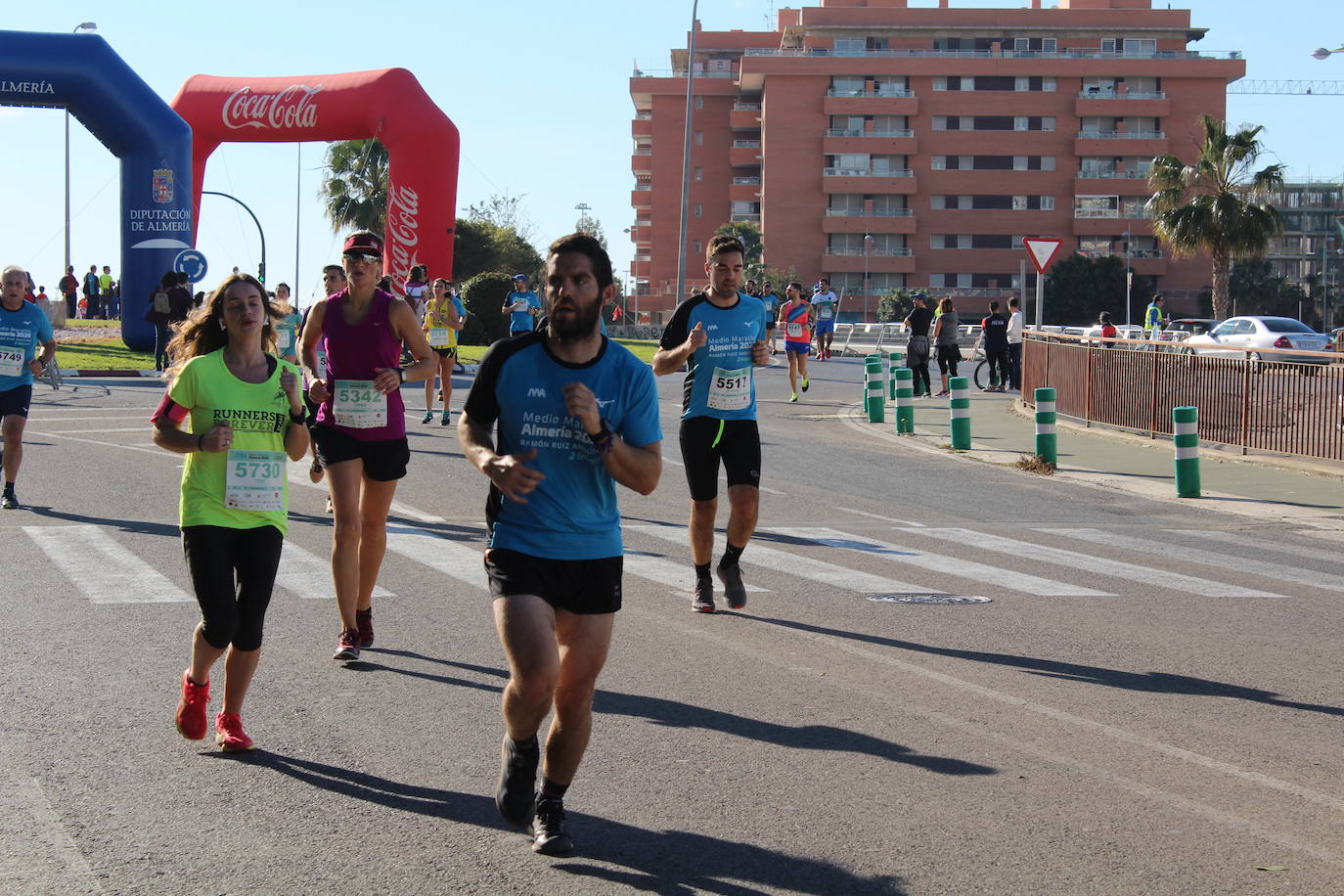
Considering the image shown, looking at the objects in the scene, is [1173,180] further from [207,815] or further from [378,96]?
[207,815]

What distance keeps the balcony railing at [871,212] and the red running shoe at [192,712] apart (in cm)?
9226

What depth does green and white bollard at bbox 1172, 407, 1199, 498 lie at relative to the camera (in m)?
15.0

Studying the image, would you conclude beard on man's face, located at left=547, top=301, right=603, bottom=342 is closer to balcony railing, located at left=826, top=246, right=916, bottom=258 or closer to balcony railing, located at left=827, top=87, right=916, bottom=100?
balcony railing, located at left=826, top=246, right=916, bottom=258

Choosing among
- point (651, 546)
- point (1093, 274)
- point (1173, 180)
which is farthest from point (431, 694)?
point (1093, 274)

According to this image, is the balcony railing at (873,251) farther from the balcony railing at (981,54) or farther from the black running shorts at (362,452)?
the black running shorts at (362,452)

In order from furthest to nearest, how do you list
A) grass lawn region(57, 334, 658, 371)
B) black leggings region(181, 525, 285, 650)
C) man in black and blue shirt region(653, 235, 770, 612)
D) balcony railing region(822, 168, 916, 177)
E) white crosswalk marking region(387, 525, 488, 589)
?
balcony railing region(822, 168, 916, 177) → grass lawn region(57, 334, 658, 371) → white crosswalk marking region(387, 525, 488, 589) → man in black and blue shirt region(653, 235, 770, 612) → black leggings region(181, 525, 285, 650)

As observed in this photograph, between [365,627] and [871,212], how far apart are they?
9093cm

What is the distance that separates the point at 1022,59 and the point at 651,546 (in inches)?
3558

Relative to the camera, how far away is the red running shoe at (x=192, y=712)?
571cm

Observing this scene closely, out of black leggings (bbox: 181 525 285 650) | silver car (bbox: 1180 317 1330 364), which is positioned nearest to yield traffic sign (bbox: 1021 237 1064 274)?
silver car (bbox: 1180 317 1330 364)

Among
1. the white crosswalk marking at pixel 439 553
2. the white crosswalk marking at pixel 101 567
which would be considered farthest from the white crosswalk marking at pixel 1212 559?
the white crosswalk marking at pixel 101 567

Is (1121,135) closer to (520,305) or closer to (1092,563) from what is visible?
(520,305)

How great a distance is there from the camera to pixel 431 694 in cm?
668

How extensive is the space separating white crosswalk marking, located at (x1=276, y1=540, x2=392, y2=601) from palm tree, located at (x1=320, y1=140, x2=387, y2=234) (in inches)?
2159
